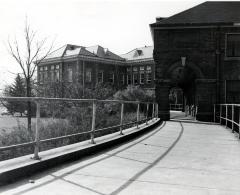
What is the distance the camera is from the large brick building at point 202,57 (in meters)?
24.6

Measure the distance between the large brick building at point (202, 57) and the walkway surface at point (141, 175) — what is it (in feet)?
54.6

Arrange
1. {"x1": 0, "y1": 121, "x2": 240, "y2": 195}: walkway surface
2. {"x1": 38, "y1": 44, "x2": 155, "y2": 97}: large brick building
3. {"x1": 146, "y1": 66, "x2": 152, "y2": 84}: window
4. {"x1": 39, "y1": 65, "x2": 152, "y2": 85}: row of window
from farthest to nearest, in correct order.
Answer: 1. {"x1": 146, "y1": 66, "x2": 152, "y2": 84}: window
2. {"x1": 39, "y1": 65, "x2": 152, "y2": 85}: row of window
3. {"x1": 38, "y1": 44, "x2": 155, "y2": 97}: large brick building
4. {"x1": 0, "y1": 121, "x2": 240, "y2": 195}: walkway surface

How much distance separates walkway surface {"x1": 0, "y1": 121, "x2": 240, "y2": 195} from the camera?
470cm

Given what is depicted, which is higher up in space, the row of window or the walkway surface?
the row of window

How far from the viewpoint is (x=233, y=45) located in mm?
24812

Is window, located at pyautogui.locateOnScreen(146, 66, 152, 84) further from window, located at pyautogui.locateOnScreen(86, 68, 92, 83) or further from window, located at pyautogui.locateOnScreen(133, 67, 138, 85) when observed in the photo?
window, located at pyautogui.locateOnScreen(86, 68, 92, 83)

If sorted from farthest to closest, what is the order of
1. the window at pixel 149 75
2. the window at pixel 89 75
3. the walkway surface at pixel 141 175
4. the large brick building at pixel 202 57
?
1. the window at pixel 149 75
2. the window at pixel 89 75
3. the large brick building at pixel 202 57
4. the walkway surface at pixel 141 175

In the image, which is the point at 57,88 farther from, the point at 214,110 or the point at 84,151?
the point at 84,151

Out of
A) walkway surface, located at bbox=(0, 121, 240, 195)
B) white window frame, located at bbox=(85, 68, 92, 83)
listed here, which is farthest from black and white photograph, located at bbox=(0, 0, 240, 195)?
white window frame, located at bbox=(85, 68, 92, 83)

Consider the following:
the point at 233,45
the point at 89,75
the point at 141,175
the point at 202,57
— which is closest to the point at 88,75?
the point at 89,75

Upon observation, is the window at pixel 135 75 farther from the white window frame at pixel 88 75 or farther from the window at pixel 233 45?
the window at pixel 233 45

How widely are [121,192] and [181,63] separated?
69.0ft

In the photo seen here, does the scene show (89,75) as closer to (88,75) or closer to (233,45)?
(88,75)

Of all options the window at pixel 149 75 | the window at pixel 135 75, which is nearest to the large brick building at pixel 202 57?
the window at pixel 149 75
